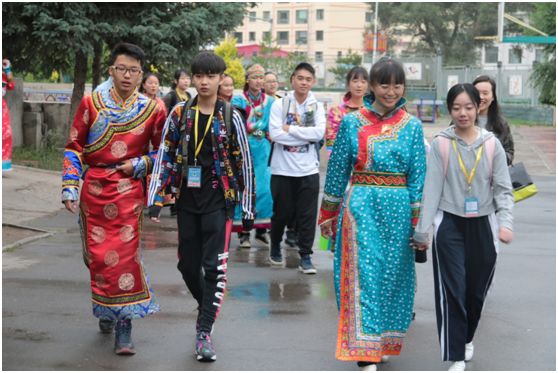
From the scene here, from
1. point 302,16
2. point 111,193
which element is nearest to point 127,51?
point 111,193

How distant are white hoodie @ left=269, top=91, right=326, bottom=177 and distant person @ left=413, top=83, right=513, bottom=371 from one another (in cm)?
330

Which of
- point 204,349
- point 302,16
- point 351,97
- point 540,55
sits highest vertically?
point 302,16

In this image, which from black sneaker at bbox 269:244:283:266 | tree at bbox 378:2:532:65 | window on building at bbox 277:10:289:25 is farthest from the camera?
window on building at bbox 277:10:289:25

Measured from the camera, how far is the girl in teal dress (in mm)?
6148

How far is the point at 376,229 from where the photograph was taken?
244 inches

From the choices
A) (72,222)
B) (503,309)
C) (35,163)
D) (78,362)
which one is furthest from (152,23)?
(78,362)

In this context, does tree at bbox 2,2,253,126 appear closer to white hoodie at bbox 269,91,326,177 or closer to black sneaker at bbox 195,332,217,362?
white hoodie at bbox 269,91,326,177

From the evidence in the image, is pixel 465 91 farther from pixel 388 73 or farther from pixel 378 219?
pixel 378 219

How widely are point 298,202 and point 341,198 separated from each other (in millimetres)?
3288

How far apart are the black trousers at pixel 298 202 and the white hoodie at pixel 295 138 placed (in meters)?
0.09

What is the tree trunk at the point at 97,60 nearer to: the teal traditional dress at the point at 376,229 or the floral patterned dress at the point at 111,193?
the floral patterned dress at the point at 111,193

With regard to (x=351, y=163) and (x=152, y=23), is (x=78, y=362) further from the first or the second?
(x=152, y=23)

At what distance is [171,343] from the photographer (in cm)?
676

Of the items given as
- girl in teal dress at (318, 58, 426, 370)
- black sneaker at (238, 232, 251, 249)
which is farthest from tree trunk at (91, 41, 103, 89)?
girl in teal dress at (318, 58, 426, 370)
